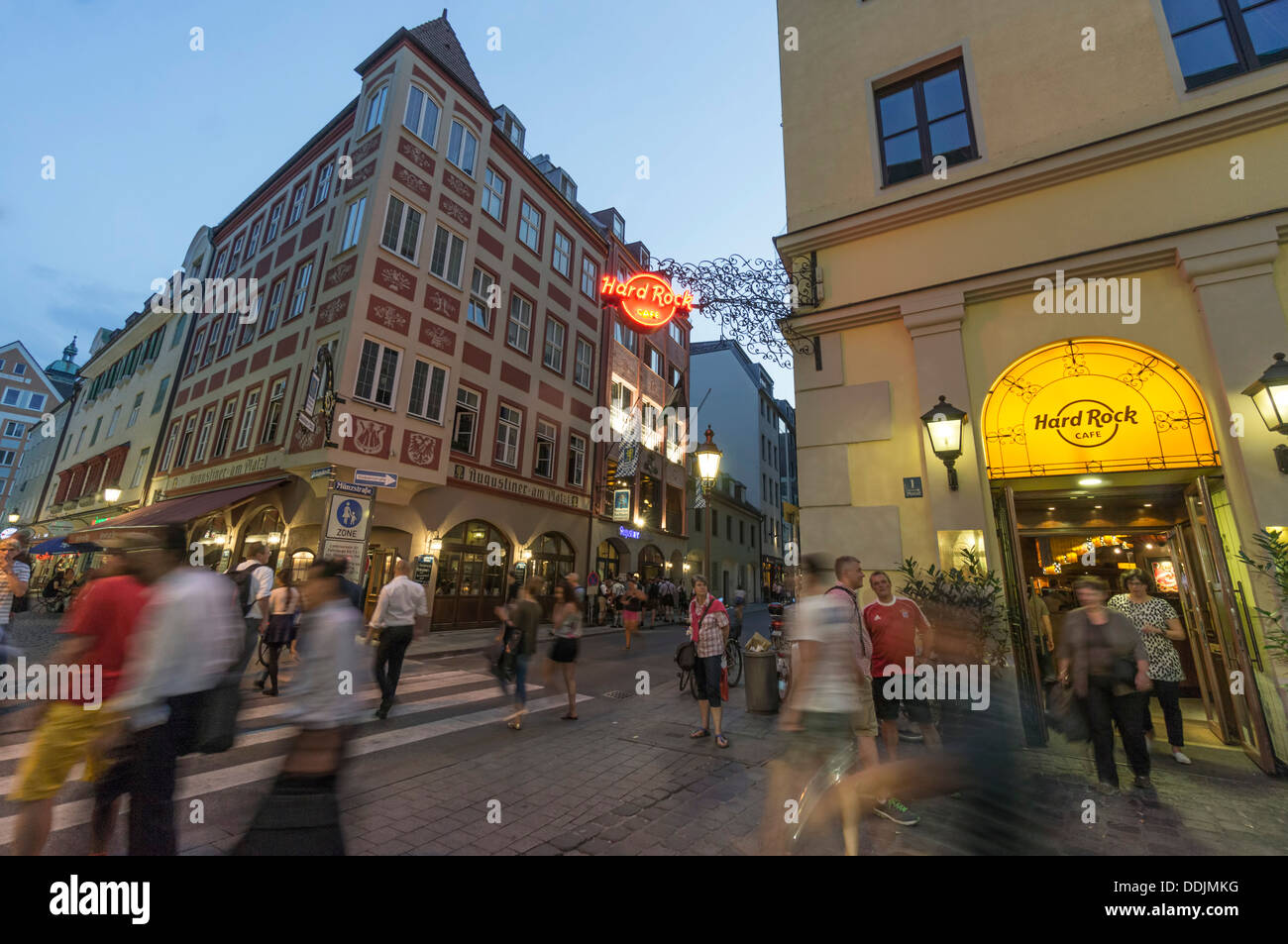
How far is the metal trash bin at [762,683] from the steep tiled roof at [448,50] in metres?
20.3

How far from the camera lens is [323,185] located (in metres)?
18.5

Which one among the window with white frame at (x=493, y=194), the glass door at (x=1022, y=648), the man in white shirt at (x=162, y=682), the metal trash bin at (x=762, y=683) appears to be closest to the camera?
the man in white shirt at (x=162, y=682)

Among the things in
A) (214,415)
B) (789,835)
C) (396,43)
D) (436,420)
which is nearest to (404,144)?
(396,43)

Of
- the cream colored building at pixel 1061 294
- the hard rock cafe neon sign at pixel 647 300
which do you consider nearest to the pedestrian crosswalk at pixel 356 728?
the cream colored building at pixel 1061 294

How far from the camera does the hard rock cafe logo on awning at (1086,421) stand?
6160 millimetres

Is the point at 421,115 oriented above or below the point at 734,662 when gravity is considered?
above

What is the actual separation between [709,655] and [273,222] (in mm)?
24345

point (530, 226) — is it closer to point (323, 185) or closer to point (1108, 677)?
point (323, 185)

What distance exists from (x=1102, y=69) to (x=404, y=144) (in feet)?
55.0

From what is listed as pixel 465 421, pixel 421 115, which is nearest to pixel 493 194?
pixel 421 115

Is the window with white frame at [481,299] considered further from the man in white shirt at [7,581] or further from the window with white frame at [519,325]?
the man in white shirt at [7,581]

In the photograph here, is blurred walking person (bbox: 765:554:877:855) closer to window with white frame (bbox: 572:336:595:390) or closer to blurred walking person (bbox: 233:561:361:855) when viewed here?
blurred walking person (bbox: 233:561:361:855)

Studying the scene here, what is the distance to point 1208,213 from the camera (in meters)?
5.98

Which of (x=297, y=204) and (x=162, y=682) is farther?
(x=297, y=204)
